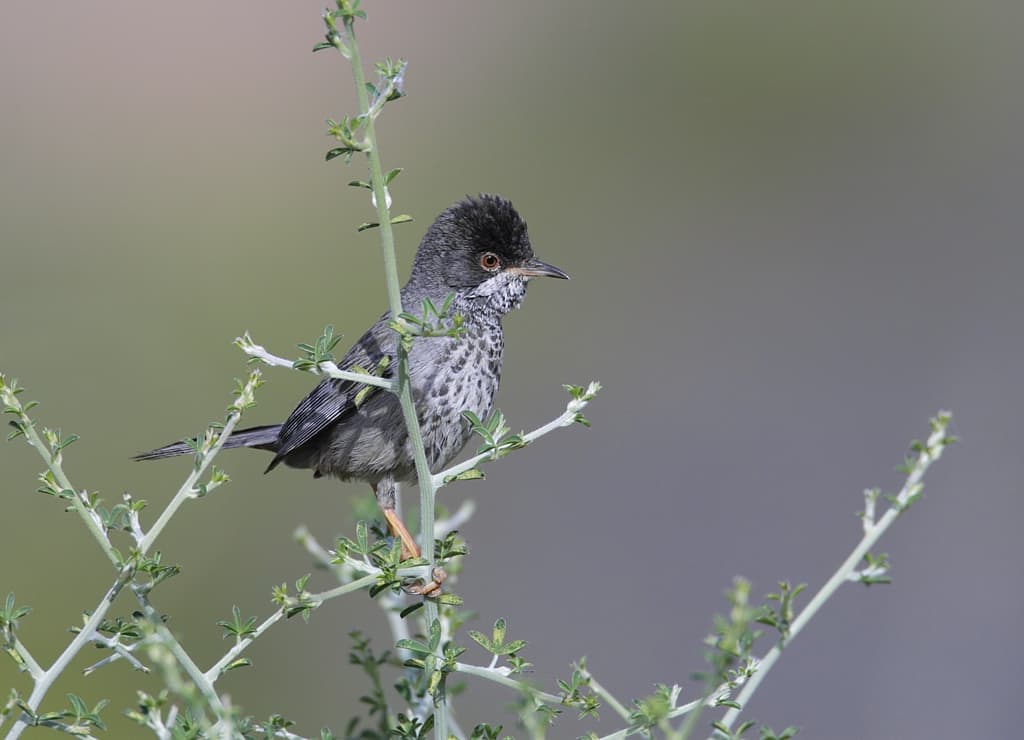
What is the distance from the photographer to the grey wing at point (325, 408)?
3436mm

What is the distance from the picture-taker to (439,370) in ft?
10.9

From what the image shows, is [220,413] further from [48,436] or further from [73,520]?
[48,436]

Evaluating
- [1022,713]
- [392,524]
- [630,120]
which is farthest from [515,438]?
[630,120]

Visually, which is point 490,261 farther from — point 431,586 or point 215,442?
point 215,442

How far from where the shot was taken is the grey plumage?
132 inches

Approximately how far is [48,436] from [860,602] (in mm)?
5213

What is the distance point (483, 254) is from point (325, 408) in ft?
2.28

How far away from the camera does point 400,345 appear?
6.61 feet

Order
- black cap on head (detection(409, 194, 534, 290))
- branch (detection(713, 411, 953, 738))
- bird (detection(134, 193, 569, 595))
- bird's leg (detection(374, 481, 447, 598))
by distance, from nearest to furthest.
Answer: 1. branch (detection(713, 411, 953, 738))
2. bird's leg (detection(374, 481, 447, 598))
3. bird (detection(134, 193, 569, 595))
4. black cap on head (detection(409, 194, 534, 290))

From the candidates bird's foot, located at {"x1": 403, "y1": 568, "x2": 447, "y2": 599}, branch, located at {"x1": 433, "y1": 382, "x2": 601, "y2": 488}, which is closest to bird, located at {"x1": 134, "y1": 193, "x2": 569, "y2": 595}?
bird's foot, located at {"x1": 403, "y1": 568, "x2": 447, "y2": 599}

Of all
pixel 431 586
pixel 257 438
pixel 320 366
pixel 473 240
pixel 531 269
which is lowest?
pixel 431 586

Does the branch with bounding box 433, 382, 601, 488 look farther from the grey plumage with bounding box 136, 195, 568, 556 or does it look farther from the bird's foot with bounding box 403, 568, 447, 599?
the grey plumage with bounding box 136, 195, 568, 556

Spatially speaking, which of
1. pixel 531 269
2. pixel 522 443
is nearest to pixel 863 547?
pixel 522 443

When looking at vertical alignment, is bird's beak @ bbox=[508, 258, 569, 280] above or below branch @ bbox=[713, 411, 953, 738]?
above
